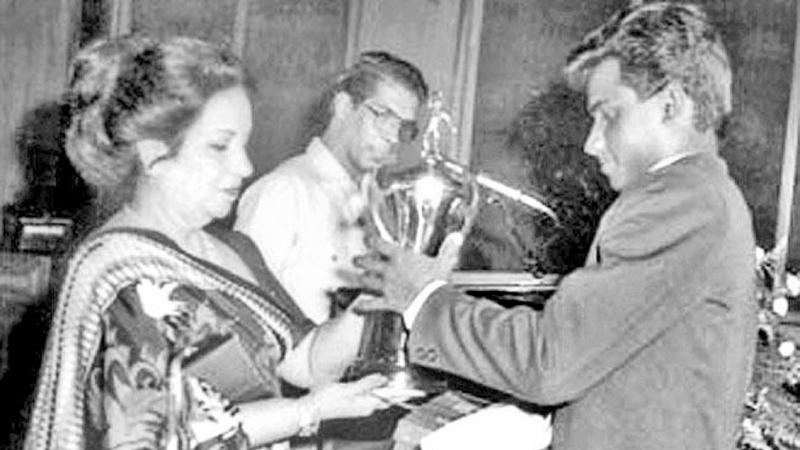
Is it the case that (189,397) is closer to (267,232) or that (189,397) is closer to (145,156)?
(145,156)

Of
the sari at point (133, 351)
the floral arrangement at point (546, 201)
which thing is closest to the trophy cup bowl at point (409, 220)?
the sari at point (133, 351)

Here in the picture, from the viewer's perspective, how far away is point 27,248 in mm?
3305

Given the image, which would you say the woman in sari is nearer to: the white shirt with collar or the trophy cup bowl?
the trophy cup bowl

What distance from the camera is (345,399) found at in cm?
167

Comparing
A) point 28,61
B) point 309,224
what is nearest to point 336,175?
point 309,224

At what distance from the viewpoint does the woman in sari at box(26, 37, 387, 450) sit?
1.49m

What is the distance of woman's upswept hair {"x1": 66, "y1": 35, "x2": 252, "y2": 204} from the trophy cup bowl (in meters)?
0.28

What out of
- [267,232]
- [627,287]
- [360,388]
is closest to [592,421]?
[627,287]

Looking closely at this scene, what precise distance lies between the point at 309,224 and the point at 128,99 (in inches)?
49.0

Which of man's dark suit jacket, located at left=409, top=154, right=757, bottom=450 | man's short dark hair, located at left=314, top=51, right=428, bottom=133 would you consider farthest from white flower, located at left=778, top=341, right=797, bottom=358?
man's short dark hair, located at left=314, top=51, right=428, bottom=133

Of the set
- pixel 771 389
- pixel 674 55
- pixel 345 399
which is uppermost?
pixel 674 55

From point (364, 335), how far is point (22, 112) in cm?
184

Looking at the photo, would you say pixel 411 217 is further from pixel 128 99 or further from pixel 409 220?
pixel 128 99

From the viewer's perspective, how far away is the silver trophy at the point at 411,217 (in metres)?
1.71
